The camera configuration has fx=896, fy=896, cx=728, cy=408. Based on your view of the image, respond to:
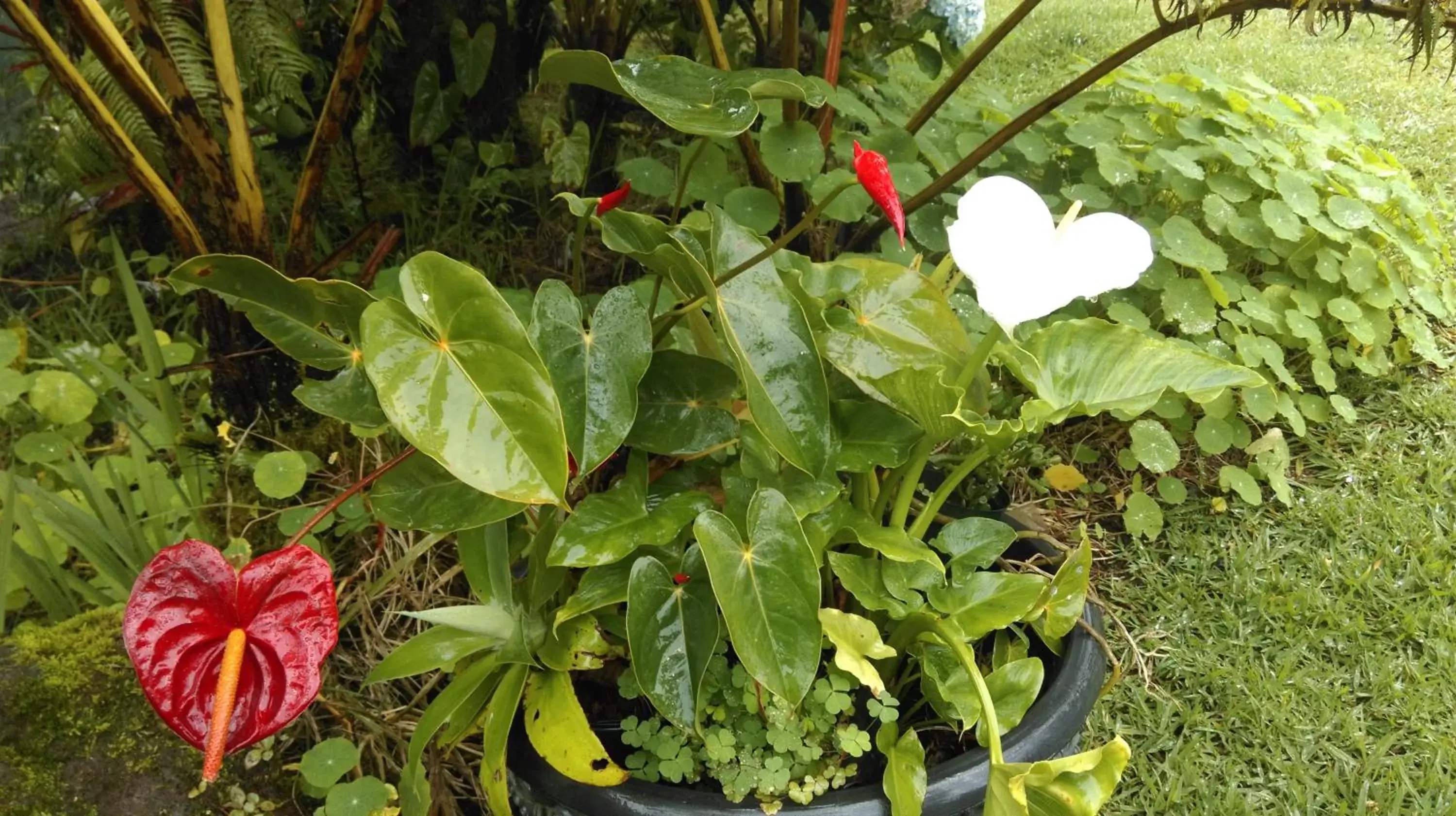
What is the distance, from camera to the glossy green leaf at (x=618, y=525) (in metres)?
0.74

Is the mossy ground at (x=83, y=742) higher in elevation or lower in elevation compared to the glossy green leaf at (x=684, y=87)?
lower

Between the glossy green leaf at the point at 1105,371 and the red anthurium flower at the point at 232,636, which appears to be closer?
the red anthurium flower at the point at 232,636

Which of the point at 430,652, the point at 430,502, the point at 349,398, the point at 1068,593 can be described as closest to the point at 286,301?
the point at 349,398

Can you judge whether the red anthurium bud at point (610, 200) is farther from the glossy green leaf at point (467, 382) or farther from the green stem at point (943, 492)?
the green stem at point (943, 492)

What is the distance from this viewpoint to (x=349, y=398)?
80cm

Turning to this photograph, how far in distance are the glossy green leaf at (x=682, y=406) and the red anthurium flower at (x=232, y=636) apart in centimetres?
31

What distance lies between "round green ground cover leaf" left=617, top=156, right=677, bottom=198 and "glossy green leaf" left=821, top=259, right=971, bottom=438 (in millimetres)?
729

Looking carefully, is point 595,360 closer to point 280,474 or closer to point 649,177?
point 280,474

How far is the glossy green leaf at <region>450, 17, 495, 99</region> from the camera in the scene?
1654 mm

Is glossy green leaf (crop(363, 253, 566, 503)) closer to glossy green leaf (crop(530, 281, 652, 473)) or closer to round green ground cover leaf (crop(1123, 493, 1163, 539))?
glossy green leaf (crop(530, 281, 652, 473))

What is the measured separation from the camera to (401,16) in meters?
1.72

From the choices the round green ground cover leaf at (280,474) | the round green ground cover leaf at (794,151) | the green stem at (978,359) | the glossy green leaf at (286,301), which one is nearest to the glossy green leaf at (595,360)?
Result: the glossy green leaf at (286,301)

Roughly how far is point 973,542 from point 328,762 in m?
0.71

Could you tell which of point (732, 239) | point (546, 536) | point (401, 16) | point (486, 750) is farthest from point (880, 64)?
point (486, 750)
